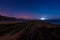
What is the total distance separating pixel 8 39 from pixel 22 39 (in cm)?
220

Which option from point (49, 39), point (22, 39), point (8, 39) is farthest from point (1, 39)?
point (49, 39)

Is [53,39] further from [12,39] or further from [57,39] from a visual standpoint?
[12,39]

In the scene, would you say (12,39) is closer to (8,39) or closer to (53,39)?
(8,39)

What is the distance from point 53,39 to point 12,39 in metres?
5.05

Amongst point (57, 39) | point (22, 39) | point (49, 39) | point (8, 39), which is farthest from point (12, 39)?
point (57, 39)

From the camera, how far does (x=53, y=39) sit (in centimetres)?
1367

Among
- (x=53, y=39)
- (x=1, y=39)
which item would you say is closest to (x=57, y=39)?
(x=53, y=39)

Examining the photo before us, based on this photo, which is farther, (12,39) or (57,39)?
(12,39)

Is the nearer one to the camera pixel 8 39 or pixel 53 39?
pixel 53 39

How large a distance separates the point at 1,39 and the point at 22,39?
3.01m

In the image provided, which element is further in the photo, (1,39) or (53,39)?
(1,39)

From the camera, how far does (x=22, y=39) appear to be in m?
13.9

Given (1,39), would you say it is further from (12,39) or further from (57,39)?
(57,39)

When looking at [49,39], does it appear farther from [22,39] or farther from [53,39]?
[22,39]
